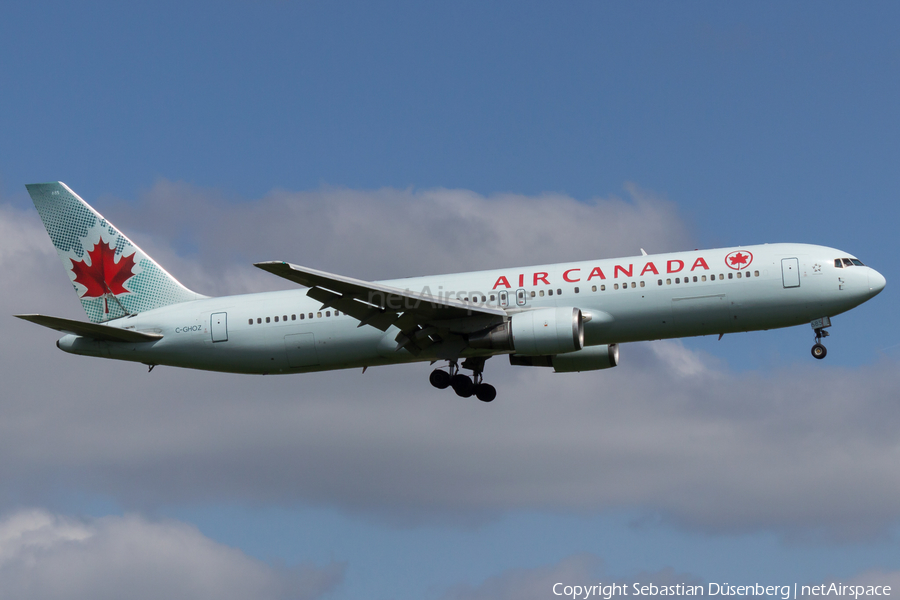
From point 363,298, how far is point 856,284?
18.2 m

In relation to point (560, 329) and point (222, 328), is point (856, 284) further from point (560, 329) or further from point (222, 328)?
point (222, 328)

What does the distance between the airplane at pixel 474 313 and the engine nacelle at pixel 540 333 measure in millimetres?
47

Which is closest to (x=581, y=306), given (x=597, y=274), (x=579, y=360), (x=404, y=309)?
(x=597, y=274)

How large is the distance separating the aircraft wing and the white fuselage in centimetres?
93

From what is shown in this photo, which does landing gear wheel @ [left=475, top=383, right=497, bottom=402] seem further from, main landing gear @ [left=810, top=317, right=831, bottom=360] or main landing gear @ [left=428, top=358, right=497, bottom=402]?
main landing gear @ [left=810, top=317, right=831, bottom=360]

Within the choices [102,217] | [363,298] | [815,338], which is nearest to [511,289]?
Result: [363,298]

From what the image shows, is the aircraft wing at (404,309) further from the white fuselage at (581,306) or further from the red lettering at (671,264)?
the red lettering at (671,264)

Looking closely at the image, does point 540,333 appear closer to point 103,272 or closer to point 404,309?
point 404,309

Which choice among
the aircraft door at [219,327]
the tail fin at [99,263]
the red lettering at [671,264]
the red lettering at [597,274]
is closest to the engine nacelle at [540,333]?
the red lettering at [597,274]

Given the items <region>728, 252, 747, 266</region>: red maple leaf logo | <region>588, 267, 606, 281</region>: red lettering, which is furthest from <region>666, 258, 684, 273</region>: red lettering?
<region>588, 267, 606, 281</region>: red lettering

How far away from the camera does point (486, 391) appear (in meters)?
45.0

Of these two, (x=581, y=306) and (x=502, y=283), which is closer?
(x=581, y=306)

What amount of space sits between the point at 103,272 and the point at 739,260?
90.4ft

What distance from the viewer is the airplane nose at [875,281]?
3888cm
